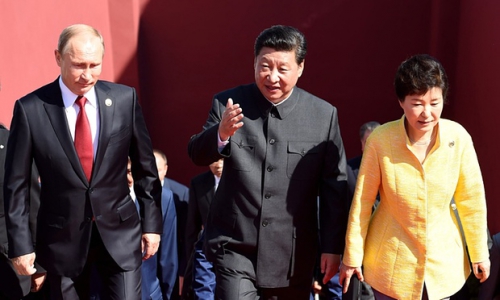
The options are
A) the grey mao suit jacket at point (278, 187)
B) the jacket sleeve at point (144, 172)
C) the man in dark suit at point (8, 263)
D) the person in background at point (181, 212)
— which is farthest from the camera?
the person in background at point (181, 212)

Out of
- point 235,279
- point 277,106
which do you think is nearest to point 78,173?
point 235,279

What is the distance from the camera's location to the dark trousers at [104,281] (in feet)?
12.8

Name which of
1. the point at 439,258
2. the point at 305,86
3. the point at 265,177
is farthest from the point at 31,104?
the point at 305,86

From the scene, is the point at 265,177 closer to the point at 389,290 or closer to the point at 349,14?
the point at 389,290

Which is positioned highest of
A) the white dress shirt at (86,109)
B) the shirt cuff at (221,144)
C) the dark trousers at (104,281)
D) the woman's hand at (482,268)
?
the white dress shirt at (86,109)

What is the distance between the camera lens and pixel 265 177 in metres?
3.86

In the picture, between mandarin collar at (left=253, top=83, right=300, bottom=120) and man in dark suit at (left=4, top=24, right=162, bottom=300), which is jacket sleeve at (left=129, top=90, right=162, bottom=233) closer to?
man in dark suit at (left=4, top=24, right=162, bottom=300)

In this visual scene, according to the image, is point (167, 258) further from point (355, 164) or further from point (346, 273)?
point (346, 273)

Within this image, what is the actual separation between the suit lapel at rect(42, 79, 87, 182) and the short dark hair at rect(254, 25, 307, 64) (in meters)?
1.01

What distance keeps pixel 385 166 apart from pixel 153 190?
123 cm

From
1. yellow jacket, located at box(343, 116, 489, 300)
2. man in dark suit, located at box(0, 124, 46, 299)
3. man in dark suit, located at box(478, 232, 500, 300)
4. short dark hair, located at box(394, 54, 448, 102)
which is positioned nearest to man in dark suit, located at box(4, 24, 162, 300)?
man in dark suit, located at box(0, 124, 46, 299)

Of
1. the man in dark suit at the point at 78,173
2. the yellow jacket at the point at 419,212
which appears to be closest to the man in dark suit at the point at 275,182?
the yellow jacket at the point at 419,212

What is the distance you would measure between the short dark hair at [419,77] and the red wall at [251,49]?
312 centimetres

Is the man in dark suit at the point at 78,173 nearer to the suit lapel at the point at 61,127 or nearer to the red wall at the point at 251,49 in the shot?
the suit lapel at the point at 61,127
